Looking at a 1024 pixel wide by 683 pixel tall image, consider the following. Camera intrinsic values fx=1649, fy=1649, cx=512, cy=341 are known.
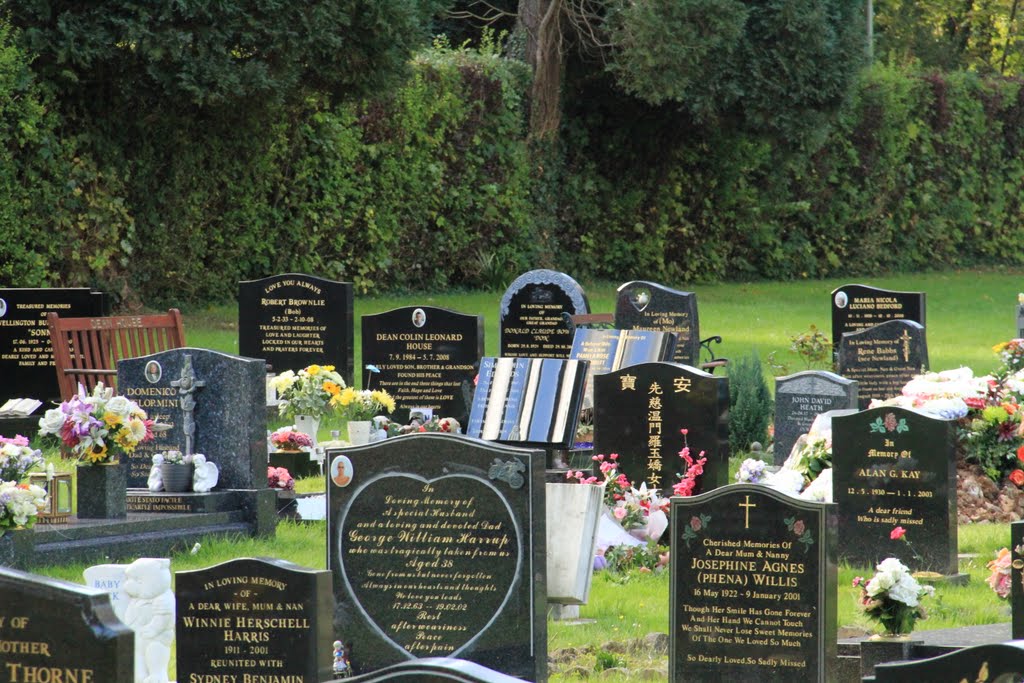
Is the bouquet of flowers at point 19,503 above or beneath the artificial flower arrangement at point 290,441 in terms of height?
beneath

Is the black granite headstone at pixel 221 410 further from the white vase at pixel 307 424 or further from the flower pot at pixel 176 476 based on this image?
the white vase at pixel 307 424

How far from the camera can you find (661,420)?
10.7 metres

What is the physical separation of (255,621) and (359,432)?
247 inches

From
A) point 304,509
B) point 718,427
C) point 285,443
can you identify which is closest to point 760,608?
point 718,427

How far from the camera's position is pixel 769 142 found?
27406 mm

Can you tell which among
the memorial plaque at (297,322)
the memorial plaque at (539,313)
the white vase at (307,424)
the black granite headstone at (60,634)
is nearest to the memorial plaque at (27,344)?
the memorial plaque at (297,322)

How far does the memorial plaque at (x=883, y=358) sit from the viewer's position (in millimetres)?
14016

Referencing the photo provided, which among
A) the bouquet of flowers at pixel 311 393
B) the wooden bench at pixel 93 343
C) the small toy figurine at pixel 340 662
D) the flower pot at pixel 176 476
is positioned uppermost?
the wooden bench at pixel 93 343

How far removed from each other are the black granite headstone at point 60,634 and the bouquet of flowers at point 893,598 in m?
3.16

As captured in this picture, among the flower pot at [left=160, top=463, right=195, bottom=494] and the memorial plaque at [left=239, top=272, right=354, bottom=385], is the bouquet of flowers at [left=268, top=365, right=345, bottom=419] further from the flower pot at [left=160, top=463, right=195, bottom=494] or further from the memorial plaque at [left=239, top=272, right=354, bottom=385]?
the flower pot at [left=160, top=463, right=195, bottom=494]

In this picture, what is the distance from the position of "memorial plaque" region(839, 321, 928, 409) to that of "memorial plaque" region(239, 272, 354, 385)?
4.42 metres

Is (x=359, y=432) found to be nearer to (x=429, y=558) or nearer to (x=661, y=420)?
(x=661, y=420)

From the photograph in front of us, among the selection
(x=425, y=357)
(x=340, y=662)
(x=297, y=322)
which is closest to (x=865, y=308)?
(x=425, y=357)

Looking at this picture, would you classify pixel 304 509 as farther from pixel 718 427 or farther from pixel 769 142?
pixel 769 142
